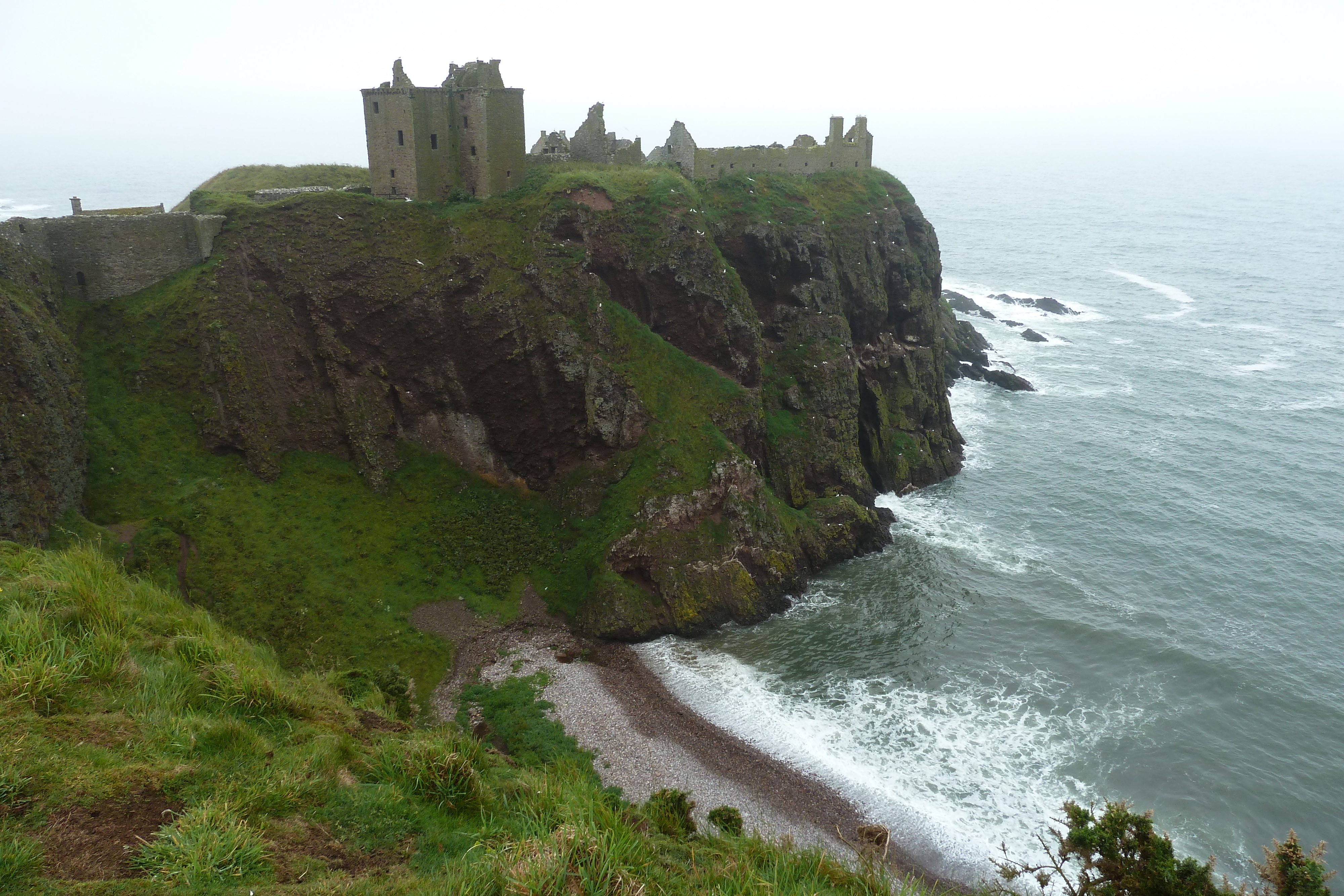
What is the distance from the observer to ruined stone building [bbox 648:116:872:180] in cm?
6372

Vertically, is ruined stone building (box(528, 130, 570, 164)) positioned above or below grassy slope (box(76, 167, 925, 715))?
above

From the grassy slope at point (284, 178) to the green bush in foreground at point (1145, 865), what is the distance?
58.7 meters

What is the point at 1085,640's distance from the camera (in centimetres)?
4375

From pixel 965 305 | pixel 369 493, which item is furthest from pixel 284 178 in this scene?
pixel 965 305

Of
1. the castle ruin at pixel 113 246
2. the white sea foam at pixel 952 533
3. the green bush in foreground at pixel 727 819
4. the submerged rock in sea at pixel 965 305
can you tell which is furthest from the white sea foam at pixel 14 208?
the green bush in foreground at pixel 727 819

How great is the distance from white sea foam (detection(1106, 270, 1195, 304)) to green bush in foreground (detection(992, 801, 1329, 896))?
122m

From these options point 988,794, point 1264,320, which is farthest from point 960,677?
point 1264,320

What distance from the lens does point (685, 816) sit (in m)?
21.4

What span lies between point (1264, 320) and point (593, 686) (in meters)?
116

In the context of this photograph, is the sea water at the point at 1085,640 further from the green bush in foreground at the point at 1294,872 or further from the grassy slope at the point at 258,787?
the grassy slope at the point at 258,787

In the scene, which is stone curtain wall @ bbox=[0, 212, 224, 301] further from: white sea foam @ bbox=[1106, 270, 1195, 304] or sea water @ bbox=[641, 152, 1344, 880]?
white sea foam @ bbox=[1106, 270, 1195, 304]

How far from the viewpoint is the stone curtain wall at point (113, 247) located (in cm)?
4228

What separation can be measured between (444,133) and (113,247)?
20965 mm

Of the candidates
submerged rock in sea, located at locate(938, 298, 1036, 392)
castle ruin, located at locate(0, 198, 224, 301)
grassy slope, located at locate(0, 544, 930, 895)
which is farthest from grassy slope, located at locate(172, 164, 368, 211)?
submerged rock in sea, located at locate(938, 298, 1036, 392)
